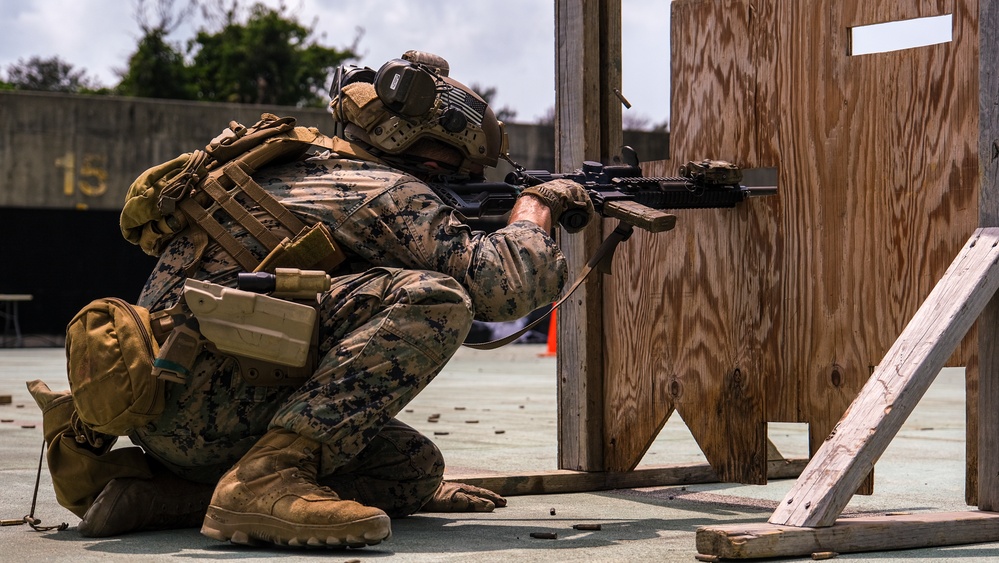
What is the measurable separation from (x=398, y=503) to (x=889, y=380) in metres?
1.43

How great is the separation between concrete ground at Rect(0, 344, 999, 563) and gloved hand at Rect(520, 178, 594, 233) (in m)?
0.88

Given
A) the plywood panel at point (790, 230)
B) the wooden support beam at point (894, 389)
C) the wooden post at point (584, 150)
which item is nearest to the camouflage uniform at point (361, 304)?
the wooden support beam at point (894, 389)

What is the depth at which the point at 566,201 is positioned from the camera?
359 cm

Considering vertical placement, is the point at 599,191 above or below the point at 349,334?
above

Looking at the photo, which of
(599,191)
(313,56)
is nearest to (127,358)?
(599,191)

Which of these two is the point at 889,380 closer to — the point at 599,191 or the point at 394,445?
the point at 599,191

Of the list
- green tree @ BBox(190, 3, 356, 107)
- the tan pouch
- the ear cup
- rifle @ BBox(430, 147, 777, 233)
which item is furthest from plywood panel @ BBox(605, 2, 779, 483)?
green tree @ BBox(190, 3, 356, 107)

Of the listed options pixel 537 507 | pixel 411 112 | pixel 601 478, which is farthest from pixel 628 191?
pixel 601 478

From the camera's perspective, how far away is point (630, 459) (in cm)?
457

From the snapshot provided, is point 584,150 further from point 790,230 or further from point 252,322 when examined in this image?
point 252,322

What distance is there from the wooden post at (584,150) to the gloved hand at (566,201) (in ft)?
2.95

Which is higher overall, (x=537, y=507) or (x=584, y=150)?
(x=584, y=150)

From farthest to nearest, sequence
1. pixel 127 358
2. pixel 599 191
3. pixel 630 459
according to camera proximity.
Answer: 1. pixel 630 459
2. pixel 599 191
3. pixel 127 358

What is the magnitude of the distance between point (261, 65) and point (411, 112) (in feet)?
108
